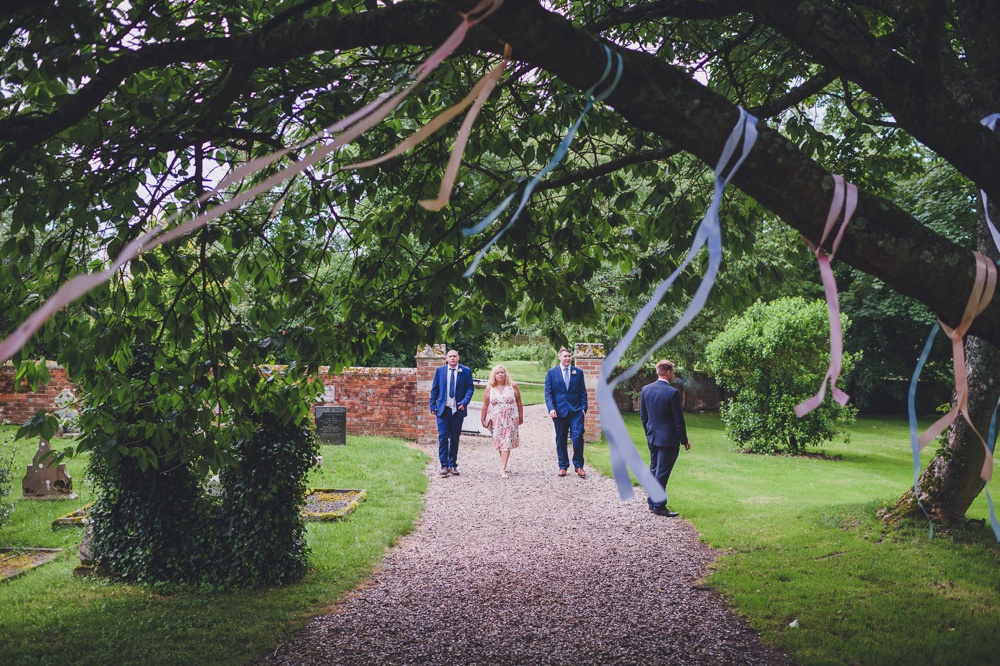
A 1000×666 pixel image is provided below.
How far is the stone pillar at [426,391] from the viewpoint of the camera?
632 inches

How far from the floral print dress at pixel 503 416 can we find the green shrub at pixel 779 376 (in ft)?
21.4

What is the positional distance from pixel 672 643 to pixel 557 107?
4.00 m

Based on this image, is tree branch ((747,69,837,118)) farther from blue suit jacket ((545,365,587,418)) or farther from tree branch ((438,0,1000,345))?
blue suit jacket ((545,365,587,418))

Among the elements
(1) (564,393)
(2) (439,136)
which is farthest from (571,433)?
(2) (439,136)

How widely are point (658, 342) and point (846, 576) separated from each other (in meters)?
5.87

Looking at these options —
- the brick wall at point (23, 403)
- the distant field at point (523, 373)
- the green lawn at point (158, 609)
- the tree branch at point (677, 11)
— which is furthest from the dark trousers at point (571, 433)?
the distant field at point (523, 373)

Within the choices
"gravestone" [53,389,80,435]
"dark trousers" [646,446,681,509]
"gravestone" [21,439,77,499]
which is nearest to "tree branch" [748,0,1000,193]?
"gravestone" [53,389,80,435]

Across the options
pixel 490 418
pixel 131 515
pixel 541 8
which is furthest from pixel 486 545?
pixel 541 8

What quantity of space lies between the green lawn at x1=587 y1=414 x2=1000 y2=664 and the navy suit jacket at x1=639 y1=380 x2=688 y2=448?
3.52ft

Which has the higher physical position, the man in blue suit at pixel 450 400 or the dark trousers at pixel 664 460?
the man in blue suit at pixel 450 400

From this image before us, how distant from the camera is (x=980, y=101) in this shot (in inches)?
131

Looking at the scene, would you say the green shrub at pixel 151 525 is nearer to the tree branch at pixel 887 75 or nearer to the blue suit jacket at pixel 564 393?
the tree branch at pixel 887 75

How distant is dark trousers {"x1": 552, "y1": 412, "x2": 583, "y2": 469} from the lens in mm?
12203

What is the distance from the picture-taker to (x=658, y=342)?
1.71 metres
